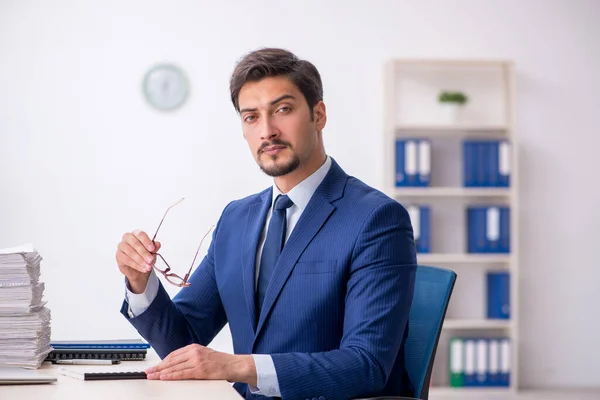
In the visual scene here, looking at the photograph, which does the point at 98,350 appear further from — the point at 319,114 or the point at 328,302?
the point at 319,114

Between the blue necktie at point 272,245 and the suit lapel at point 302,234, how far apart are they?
0.20ft

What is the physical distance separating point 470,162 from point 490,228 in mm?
414

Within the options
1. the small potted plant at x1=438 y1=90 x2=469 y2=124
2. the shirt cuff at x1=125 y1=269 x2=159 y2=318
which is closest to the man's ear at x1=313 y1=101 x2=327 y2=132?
the shirt cuff at x1=125 y1=269 x2=159 y2=318

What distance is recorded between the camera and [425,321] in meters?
2.00

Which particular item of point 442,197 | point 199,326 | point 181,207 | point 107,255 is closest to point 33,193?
point 107,255

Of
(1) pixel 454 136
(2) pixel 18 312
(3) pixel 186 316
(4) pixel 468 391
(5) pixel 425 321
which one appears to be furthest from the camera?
(1) pixel 454 136

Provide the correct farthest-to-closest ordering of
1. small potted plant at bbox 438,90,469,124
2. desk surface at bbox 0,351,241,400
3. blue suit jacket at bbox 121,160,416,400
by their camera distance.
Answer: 1. small potted plant at bbox 438,90,469,124
2. blue suit jacket at bbox 121,160,416,400
3. desk surface at bbox 0,351,241,400

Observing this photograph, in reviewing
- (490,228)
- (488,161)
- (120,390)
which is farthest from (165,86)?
(120,390)

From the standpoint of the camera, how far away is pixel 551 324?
5.15m

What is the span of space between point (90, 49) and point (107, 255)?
124cm

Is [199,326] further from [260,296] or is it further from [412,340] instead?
[412,340]

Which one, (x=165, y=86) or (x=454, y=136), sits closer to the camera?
(x=165, y=86)

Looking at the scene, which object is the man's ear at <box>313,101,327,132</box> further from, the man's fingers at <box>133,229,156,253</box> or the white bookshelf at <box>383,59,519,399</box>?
the white bookshelf at <box>383,59,519,399</box>

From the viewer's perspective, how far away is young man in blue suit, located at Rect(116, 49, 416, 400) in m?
1.71
